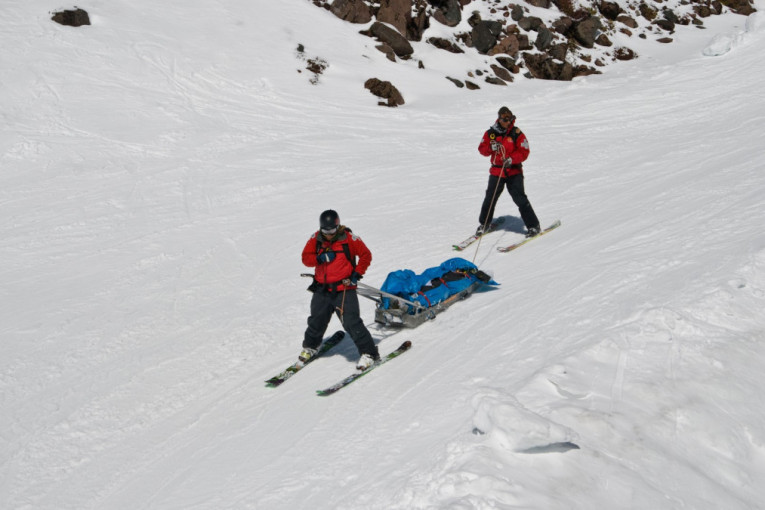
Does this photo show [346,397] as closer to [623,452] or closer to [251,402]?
[251,402]

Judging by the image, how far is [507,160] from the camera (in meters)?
8.97

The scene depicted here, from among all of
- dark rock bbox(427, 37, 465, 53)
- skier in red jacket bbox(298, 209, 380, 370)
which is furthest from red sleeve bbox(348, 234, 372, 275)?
dark rock bbox(427, 37, 465, 53)

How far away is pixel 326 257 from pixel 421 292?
1661 mm

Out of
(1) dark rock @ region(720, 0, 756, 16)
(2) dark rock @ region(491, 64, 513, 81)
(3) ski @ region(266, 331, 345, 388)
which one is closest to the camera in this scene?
(3) ski @ region(266, 331, 345, 388)

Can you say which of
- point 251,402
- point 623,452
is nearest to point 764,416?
point 623,452

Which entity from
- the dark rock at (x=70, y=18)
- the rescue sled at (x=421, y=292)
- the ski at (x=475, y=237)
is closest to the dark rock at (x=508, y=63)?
the dark rock at (x=70, y=18)

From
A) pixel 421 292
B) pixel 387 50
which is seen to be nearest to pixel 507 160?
pixel 421 292

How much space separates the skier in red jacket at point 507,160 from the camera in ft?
29.3

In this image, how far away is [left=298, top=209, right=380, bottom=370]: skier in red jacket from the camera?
5961 mm

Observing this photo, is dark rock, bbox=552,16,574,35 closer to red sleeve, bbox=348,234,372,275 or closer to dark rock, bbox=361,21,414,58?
dark rock, bbox=361,21,414,58

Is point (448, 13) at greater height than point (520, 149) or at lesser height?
greater

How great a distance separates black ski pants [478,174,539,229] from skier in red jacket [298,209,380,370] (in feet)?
13.1

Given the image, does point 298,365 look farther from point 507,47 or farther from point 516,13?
point 516,13

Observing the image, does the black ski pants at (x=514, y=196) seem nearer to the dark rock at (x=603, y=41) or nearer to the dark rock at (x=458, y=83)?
the dark rock at (x=458, y=83)
